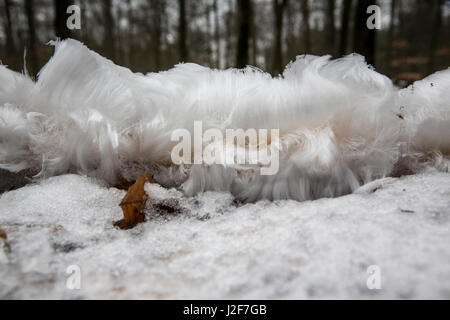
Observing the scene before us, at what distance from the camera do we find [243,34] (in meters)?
4.31

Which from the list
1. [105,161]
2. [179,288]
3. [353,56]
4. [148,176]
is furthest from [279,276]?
[353,56]

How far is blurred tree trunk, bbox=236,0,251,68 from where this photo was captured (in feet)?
13.9

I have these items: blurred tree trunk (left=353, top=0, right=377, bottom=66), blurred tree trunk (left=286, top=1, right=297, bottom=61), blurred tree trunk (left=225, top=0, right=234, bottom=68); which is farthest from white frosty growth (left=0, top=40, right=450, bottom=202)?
blurred tree trunk (left=225, top=0, right=234, bottom=68)

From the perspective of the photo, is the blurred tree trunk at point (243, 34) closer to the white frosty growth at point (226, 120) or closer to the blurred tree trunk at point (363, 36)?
the blurred tree trunk at point (363, 36)

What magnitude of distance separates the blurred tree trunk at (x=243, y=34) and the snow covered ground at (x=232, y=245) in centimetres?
362

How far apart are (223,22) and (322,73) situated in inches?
662

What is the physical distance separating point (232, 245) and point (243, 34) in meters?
4.16

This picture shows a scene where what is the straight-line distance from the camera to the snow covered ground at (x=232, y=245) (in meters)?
0.55

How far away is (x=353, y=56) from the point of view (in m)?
1.03

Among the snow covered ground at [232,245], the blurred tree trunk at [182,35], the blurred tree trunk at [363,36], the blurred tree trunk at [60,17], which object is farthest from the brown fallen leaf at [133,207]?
the blurred tree trunk at [182,35]

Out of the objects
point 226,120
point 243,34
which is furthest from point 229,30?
point 226,120

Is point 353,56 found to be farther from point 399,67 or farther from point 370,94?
point 399,67

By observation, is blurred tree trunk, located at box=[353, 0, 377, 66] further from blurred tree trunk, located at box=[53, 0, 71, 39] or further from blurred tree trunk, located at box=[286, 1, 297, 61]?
blurred tree trunk, located at box=[286, 1, 297, 61]

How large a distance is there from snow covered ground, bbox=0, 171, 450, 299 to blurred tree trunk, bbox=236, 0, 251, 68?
362 cm
